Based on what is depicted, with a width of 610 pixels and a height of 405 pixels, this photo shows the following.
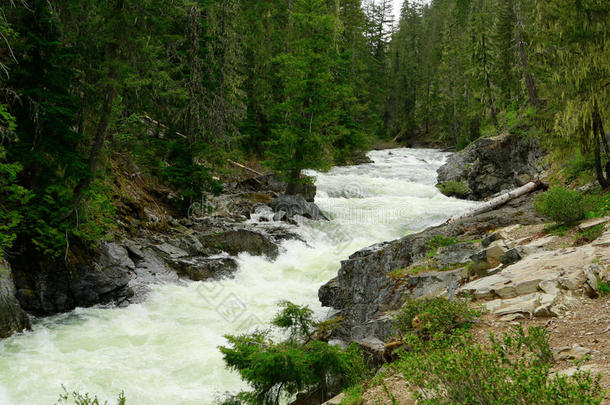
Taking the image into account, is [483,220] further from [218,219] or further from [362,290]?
[218,219]

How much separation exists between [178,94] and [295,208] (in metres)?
7.72

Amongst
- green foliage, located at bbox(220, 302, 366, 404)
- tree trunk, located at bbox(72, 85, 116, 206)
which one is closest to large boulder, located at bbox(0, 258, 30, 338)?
tree trunk, located at bbox(72, 85, 116, 206)

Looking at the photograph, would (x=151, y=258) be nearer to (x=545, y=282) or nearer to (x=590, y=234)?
(x=545, y=282)

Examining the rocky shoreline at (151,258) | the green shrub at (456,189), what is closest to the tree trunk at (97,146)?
the rocky shoreline at (151,258)

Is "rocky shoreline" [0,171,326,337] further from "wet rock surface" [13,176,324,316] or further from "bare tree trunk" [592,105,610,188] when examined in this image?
"bare tree trunk" [592,105,610,188]

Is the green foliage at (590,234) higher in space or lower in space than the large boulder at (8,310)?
higher

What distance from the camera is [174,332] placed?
9.68 meters

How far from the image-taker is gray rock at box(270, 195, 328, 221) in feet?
63.6

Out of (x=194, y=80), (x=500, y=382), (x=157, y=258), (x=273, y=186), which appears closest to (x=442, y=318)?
(x=500, y=382)

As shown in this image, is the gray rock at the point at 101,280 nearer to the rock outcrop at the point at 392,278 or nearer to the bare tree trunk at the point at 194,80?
the rock outcrop at the point at 392,278

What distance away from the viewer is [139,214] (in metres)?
14.9

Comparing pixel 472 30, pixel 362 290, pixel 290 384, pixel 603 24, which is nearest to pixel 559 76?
pixel 603 24

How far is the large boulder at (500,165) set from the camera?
22.4 m

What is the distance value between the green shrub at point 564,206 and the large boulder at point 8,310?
38.5 feet
